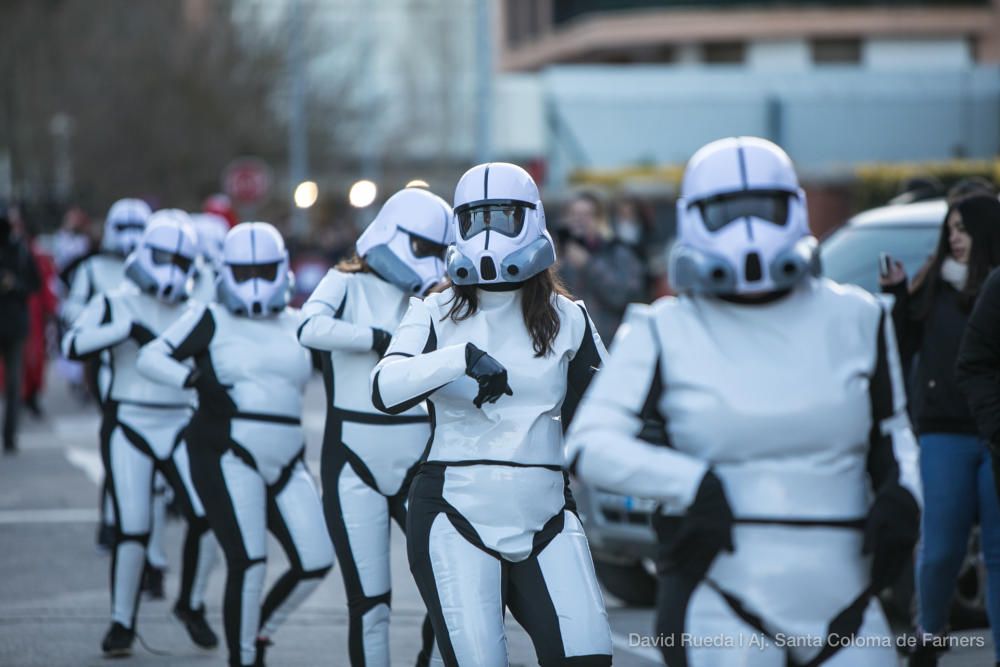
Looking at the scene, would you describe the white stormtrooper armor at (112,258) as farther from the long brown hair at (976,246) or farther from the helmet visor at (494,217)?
the helmet visor at (494,217)

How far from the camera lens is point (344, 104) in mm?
53156

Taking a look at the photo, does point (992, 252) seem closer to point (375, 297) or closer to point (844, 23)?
point (375, 297)

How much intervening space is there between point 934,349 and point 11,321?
1097cm

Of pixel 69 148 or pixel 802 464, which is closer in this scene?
pixel 802 464

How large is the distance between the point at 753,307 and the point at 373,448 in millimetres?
2719

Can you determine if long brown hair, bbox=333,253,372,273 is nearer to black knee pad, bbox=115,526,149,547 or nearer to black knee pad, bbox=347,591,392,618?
black knee pad, bbox=347,591,392,618

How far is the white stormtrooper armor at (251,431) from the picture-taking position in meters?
6.91

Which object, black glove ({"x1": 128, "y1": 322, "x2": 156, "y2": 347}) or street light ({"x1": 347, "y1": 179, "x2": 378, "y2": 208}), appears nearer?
street light ({"x1": 347, "y1": 179, "x2": 378, "y2": 208})

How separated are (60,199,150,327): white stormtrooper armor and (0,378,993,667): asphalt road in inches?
64.2

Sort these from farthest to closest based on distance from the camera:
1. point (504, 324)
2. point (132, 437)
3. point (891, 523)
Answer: point (132, 437), point (504, 324), point (891, 523)

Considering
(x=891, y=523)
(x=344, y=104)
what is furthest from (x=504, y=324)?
(x=344, y=104)

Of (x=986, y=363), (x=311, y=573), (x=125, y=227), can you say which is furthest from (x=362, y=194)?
(x=986, y=363)

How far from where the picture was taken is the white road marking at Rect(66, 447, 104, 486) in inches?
568

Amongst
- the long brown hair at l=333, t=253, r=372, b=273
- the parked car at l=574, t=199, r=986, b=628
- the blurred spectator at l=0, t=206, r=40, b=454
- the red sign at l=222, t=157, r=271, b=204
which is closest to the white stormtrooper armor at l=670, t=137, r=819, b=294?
the long brown hair at l=333, t=253, r=372, b=273
